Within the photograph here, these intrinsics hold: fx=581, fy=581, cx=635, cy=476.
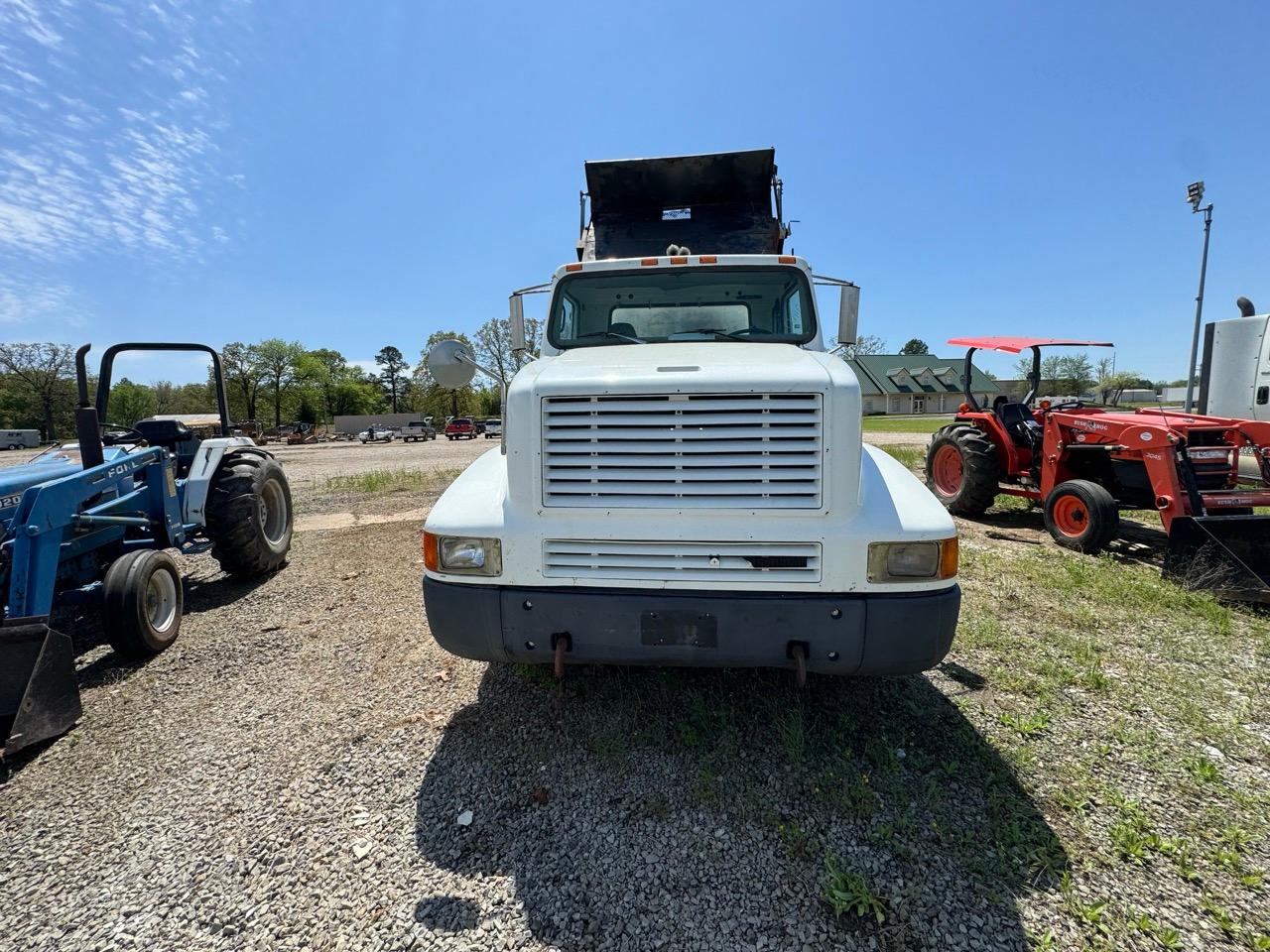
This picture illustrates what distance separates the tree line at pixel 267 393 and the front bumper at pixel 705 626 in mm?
39766

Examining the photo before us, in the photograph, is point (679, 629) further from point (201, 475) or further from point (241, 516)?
point (201, 475)

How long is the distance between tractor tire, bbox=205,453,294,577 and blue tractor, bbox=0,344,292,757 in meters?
0.01

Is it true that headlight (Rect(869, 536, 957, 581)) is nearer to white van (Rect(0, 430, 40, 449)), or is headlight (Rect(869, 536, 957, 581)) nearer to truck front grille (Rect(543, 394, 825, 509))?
truck front grille (Rect(543, 394, 825, 509))

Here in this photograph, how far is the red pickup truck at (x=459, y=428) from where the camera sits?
1622 inches

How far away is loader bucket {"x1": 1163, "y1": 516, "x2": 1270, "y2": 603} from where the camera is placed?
4305 millimetres

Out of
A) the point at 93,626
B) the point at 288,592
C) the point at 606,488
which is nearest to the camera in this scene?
the point at 606,488

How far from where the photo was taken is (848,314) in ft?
13.9

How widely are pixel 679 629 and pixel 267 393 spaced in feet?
226

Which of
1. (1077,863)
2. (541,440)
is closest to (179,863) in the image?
(541,440)

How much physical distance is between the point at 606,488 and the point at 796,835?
150 cm

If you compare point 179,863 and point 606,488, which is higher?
point 606,488

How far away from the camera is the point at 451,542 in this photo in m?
2.51

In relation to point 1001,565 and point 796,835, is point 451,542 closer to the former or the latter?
point 796,835

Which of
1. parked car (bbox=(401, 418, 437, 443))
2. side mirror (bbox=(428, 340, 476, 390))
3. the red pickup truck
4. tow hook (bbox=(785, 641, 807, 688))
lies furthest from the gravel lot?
parked car (bbox=(401, 418, 437, 443))
